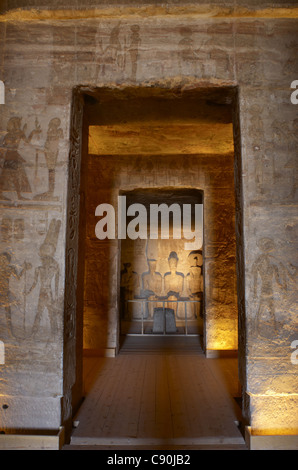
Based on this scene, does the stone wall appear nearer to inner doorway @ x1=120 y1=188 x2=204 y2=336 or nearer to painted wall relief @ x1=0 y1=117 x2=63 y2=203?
painted wall relief @ x1=0 y1=117 x2=63 y2=203

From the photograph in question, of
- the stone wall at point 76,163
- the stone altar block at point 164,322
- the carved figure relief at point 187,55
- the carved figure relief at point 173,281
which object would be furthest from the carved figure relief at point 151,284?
the carved figure relief at point 187,55

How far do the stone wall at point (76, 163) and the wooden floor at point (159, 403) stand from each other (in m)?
0.37

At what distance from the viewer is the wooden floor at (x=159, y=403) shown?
2.49m

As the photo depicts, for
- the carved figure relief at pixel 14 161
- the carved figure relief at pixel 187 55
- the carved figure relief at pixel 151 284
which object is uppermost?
the carved figure relief at pixel 187 55

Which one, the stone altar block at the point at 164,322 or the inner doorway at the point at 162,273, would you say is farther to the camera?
the inner doorway at the point at 162,273

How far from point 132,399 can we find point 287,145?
299cm

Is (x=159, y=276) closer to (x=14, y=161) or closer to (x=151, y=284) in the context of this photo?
(x=151, y=284)

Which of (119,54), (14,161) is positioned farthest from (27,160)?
(119,54)

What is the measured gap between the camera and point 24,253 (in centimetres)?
260

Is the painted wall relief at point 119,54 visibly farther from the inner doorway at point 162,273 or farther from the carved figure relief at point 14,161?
the inner doorway at point 162,273

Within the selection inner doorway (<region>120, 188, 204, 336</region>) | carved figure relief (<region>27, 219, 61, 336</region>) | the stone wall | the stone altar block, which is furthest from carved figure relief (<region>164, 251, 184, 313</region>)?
carved figure relief (<region>27, 219, 61, 336</region>)

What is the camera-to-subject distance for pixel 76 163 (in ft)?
9.43

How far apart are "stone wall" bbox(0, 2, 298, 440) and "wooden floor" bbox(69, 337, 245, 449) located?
374 mm

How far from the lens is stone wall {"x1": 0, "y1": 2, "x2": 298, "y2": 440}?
249 cm
